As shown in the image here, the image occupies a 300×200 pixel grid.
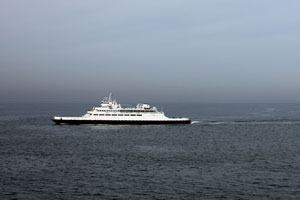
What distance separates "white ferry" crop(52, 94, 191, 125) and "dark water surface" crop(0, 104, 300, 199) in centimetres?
2665

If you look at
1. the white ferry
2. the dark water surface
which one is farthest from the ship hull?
the dark water surface

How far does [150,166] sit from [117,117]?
70037 mm

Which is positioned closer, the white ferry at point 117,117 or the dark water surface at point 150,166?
the dark water surface at point 150,166

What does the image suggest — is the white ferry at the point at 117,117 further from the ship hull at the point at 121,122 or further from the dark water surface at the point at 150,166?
the dark water surface at the point at 150,166

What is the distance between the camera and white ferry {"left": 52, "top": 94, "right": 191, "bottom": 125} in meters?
128

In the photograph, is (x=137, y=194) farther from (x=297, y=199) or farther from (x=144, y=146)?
(x=144, y=146)

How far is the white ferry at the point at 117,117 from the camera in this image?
128000 millimetres

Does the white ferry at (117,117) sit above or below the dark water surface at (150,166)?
above

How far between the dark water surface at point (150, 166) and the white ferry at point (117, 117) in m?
26.7

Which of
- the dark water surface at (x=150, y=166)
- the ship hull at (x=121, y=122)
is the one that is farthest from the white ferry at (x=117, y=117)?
the dark water surface at (x=150, y=166)

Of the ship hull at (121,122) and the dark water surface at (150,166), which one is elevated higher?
the ship hull at (121,122)

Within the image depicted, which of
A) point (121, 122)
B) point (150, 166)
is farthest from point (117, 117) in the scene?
point (150, 166)

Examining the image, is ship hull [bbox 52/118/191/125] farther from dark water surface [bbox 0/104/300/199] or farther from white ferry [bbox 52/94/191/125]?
dark water surface [bbox 0/104/300/199]

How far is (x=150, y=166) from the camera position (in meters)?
59.8
